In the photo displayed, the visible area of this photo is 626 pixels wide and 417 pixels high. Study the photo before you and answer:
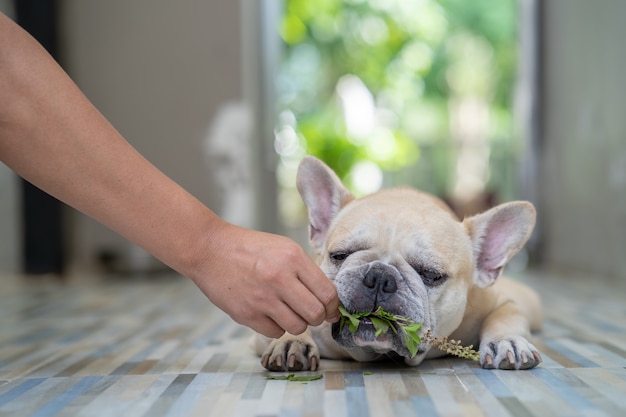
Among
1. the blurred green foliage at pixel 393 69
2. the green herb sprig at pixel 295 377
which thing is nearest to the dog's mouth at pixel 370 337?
the green herb sprig at pixel 295 377

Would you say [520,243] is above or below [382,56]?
below

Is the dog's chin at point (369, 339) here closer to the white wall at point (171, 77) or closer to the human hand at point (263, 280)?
the human hand at point (263, 280)

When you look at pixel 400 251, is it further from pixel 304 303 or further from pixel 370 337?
pixel 304 303

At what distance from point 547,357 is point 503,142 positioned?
8451mm

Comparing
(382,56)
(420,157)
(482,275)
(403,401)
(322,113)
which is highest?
(382,56)

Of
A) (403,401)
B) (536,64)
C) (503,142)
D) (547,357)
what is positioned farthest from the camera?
(503,142)

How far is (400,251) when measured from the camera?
72.1 inches

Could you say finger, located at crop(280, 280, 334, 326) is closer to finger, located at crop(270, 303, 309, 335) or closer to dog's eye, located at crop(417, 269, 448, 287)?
finger, located at crop(270, 303, 309, 335)

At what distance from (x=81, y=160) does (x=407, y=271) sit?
75cm

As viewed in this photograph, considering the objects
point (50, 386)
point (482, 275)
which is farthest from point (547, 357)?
point (50, 386)

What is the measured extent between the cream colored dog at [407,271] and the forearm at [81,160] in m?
0.37

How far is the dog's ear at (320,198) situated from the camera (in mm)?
2109

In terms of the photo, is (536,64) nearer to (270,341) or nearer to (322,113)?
(270,341)

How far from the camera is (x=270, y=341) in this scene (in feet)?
6.67
